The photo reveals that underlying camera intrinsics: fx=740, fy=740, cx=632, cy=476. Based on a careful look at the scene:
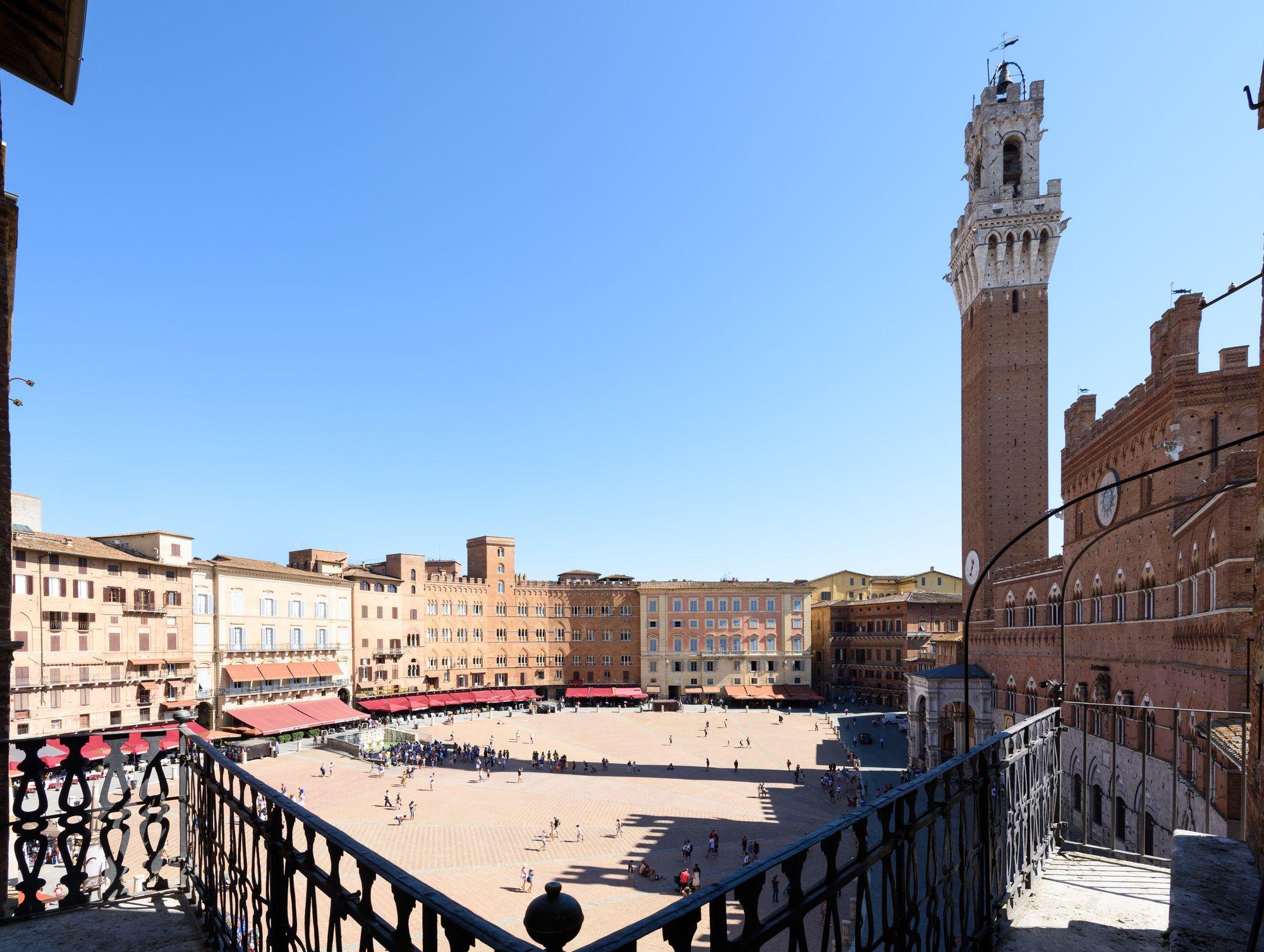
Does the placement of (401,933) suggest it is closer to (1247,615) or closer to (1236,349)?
(1247,615)

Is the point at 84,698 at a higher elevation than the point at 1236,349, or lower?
lower

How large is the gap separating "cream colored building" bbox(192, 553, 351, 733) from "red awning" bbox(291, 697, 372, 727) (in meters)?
0.15

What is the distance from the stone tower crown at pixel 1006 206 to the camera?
4656cm

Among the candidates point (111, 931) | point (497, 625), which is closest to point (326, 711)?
point (497, 625)

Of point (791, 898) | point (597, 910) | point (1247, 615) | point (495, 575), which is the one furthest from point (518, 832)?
point (495, 575)

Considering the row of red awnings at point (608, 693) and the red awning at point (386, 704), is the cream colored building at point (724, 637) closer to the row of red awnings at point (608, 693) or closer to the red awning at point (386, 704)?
the row of red awnings at point (608, 693)

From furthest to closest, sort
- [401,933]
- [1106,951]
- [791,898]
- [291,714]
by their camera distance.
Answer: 1. [291,714]
2. [1106,951]
3. [791,898]
4. [401,933]

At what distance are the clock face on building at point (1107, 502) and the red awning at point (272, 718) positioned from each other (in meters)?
44.9

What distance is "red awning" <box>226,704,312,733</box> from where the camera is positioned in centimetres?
4372

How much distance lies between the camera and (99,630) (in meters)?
38.9

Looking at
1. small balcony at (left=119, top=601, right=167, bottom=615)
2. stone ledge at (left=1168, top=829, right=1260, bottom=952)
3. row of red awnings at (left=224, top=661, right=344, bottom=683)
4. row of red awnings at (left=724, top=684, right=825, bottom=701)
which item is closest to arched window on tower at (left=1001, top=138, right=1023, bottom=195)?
row of red awnings at (left=724, top=684, right=825, bottom=701)

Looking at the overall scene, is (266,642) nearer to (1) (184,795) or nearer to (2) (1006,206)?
(1) (184,795)

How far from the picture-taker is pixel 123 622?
40.5 meters

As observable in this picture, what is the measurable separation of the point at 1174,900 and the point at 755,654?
224ft
